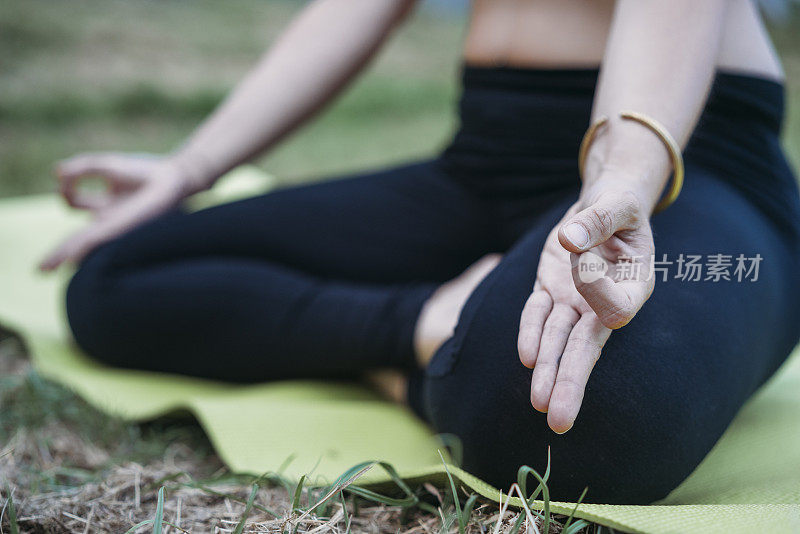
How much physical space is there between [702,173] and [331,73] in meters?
0.61

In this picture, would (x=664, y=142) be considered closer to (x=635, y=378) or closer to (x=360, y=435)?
(x=635, y=378)

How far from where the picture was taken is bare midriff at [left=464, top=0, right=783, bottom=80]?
0.80 m

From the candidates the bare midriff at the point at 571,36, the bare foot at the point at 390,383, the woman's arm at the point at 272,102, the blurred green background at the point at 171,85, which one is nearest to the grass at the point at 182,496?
the bare foot at the point at 390,383

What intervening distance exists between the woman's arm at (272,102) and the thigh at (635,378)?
557mm

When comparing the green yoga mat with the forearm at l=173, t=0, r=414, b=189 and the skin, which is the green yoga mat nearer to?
the skin

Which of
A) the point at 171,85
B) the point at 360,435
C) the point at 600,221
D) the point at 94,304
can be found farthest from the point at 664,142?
the point at 171,85

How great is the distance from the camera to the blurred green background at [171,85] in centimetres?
270

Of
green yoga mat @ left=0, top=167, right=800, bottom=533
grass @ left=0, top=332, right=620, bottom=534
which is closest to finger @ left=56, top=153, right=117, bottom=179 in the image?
green yoga mat @ left=0, top=167, right=800, bottom=533

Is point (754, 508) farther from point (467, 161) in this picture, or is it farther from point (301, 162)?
point (301, 162)

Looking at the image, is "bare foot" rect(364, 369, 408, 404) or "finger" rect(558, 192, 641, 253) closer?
"finger" rect(558, 192, 641, 253)

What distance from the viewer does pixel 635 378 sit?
581 mm

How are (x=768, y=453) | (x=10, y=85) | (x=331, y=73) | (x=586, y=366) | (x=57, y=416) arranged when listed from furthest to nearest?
(x=10, y=85)
(x=331, y=73)
(x=57, y=416)
(x=768, y=453)
(x=586, y=366)

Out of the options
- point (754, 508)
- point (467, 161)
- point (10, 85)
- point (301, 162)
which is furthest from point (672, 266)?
point (10, 85)

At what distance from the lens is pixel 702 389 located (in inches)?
23.9
